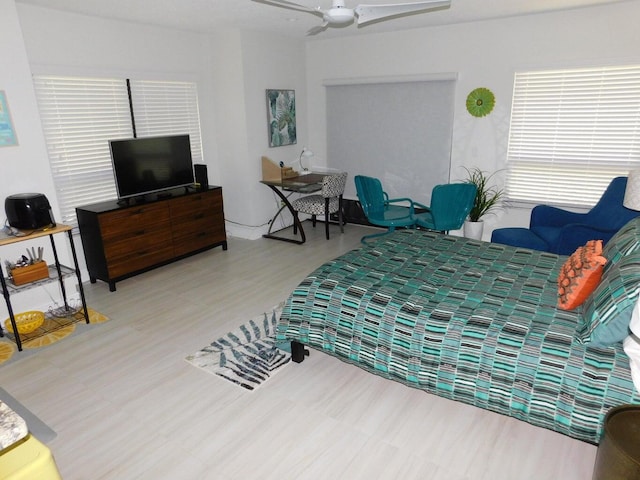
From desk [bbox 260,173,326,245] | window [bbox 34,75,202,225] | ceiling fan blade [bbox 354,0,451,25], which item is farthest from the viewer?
desk [bbox 260,173,326,245]

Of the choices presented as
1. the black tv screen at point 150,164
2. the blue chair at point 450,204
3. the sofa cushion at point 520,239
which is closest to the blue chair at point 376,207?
the blue chair at point 450,204

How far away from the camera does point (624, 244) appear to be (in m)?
2.34

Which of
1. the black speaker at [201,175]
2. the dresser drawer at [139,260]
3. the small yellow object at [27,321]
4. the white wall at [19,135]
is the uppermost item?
the white wall at [19,135]

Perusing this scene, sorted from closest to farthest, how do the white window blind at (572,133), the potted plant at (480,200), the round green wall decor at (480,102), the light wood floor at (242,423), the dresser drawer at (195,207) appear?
1. the light wood floor at (242,423)
2. the white window blind at (572,133)
3. the dresser drawer at (195,207)
4. the round green wall decor at (480,102)
5. the potted plant at (480,200)

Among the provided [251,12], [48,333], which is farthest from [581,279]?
[48,333]

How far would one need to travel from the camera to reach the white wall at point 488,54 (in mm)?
4066

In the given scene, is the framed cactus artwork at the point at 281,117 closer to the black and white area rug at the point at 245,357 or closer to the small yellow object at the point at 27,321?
the black and white area rug at the point at 245,357

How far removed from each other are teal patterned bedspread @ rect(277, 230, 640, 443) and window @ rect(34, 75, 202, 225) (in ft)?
9.24

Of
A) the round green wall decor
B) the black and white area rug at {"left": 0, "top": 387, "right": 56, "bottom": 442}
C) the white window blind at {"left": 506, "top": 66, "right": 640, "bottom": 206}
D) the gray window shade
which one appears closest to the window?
the black and white area rug at {"left": 0, "top": 387, "right": 56, "bottom": 442}

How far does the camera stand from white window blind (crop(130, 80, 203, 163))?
4.58 metres

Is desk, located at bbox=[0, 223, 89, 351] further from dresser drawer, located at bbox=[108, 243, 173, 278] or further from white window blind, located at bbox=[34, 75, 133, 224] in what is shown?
white window blind, located at bbox=[34, 75, 133, 224]

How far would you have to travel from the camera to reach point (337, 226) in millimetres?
6230

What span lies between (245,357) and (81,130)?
2.86m

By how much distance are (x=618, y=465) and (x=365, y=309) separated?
1.28m
